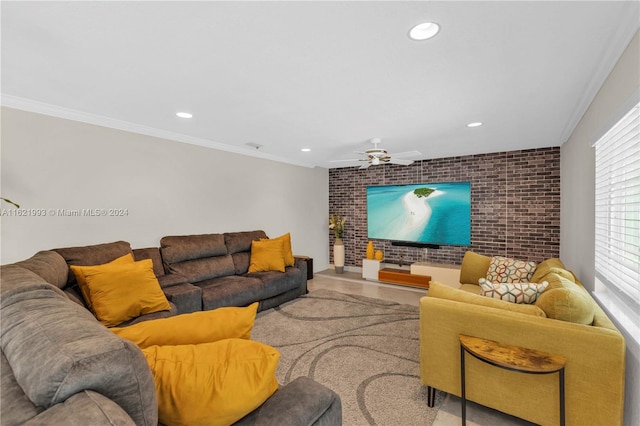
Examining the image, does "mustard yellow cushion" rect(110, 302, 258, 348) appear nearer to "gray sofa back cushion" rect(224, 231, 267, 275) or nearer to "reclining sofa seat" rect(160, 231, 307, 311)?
"reclining sofa seat" rect(160, 231, 307, 311)

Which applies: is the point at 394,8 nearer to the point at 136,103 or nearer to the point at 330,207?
the point at 136,103

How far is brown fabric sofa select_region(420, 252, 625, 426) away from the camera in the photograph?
61.7 inches

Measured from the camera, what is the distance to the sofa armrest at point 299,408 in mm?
1009

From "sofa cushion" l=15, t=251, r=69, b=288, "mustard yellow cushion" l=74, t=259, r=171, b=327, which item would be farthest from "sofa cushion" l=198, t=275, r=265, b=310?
"sofa cushion" l=15, t=251, r=69, b=288

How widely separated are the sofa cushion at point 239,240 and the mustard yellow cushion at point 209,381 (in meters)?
3.43

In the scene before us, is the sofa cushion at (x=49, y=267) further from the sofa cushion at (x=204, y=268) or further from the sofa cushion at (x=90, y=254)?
the sofa cushion at (x=204, y=268)

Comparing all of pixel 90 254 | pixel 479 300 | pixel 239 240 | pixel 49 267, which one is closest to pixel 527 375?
pixel 479 300

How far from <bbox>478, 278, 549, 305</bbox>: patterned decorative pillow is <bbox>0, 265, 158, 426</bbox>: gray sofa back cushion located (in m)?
2.25

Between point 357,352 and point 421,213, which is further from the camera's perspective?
point 421,213

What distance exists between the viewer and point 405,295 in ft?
15.9

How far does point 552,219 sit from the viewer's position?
4.61 metres

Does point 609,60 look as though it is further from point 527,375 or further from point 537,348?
point 527,375

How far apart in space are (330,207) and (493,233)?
344cm

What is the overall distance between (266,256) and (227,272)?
62 cm
